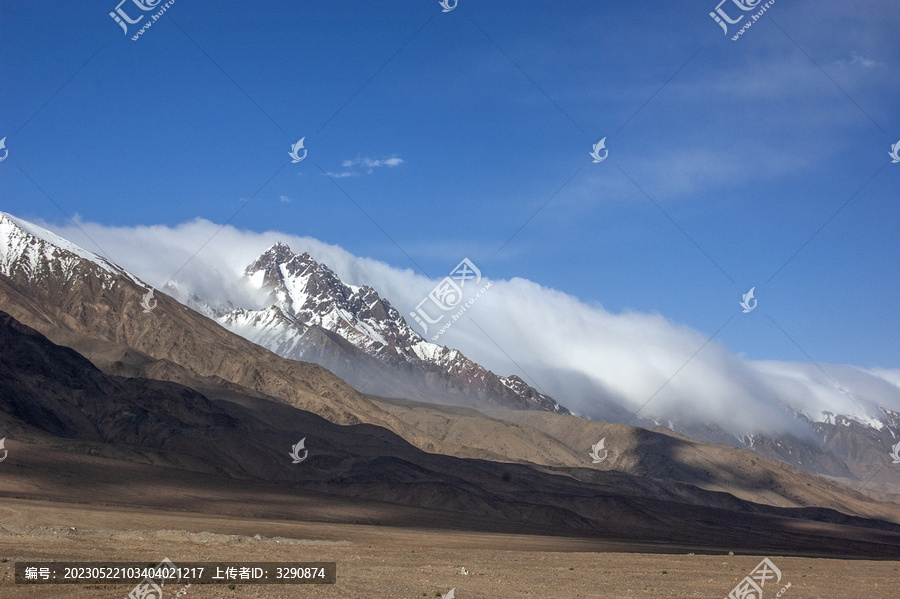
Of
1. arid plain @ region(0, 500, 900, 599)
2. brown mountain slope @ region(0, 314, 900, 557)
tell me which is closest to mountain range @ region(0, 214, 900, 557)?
brown mountain slope @ region(0, 314, 900, 557)

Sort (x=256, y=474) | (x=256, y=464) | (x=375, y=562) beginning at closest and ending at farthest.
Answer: (x=375, y=562) < (x=256, y=474) < (x=256, y=464)

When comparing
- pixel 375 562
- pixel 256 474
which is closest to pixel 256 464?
pixel 256 474

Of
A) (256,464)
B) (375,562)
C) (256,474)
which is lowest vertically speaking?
(256,474)

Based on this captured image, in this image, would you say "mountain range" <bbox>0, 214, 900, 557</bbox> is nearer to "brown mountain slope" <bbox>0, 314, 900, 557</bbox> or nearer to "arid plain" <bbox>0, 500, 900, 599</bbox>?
"brown mountain slope" <bbox>0, 314, 900, 557</bbox>

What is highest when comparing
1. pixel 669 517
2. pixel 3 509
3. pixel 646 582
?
pixel 669 517

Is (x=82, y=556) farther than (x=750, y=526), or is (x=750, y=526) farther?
(x=750, y=526)

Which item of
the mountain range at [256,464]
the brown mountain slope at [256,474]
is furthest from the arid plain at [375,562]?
the mountain range at [256,464]

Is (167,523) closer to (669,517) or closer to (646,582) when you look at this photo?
(646,582)

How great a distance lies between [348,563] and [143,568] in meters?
12.7

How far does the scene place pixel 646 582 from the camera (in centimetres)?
4075

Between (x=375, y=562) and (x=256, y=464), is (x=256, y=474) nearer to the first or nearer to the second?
(x=256, y=464)

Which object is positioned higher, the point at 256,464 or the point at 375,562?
the point at 256,464

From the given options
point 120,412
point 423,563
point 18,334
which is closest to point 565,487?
point 120,412

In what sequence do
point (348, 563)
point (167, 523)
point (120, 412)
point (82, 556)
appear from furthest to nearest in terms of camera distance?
point (120, 412)
point (167, 523)
point (348, 563)
point (82, 556)
